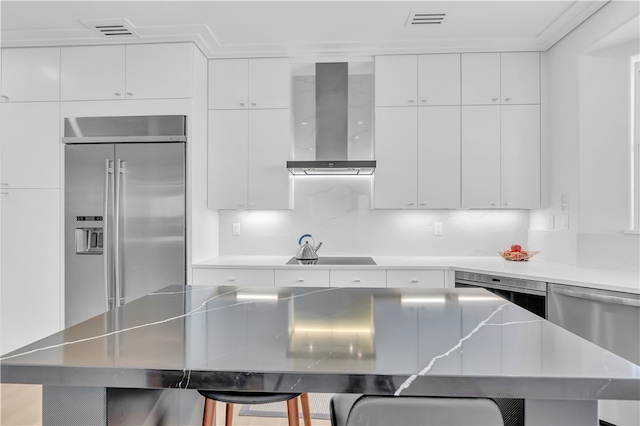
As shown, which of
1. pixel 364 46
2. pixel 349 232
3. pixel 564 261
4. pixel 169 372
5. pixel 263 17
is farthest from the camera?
pixel 349 232

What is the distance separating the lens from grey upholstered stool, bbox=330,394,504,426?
2.42ft

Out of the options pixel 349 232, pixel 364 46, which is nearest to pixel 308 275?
pixel 349 232

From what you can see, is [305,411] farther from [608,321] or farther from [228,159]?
[228,159]

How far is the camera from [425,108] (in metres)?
3.12

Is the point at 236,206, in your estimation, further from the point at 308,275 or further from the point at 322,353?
the point at 322,353

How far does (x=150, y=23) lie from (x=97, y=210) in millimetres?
1448

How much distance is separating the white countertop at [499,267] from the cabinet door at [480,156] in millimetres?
514

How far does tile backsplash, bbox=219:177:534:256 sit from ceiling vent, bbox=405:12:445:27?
1331mm

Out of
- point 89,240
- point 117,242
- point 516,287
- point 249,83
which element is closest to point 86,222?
point 89,240

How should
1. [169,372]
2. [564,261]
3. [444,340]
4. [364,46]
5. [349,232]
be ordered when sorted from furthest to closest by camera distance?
[349,232] → [364,46] → [564,261] → [444,340] → [169,372]

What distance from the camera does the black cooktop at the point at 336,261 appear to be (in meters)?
2.99

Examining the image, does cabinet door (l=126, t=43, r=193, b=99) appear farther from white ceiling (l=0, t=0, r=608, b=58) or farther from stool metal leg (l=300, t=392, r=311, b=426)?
stool metal leg (l=300, t=392, r=311, b=426)

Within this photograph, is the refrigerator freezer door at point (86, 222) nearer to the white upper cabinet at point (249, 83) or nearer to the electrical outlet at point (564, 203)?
the white upper cabinet at point (249, 83)

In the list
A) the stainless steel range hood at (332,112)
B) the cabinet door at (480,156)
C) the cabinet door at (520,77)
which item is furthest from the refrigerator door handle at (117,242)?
the cabinet door at (520,77)
